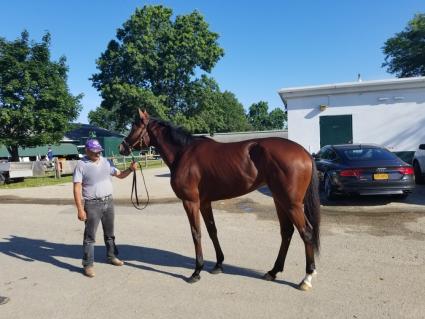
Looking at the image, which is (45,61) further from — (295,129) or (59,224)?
(59,224)

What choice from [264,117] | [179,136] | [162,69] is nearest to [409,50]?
[162,69]

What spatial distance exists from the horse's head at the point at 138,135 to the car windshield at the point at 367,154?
6112 millimetres

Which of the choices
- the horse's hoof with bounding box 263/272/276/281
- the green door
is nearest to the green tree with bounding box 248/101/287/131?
the green door

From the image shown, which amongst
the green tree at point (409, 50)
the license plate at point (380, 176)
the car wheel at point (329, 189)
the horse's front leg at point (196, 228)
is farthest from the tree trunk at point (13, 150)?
the green tree at point (409, 50)

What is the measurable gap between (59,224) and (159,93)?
41.9 meters

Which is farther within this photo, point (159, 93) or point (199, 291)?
point (159, 93)

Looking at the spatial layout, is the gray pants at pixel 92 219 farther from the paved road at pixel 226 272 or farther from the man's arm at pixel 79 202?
the paved road at pixel 226 272

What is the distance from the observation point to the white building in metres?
15.7

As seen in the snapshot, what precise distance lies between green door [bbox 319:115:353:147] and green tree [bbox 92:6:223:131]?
3051 centimetres

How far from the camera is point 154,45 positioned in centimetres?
4778

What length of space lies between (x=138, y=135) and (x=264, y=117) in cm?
12958

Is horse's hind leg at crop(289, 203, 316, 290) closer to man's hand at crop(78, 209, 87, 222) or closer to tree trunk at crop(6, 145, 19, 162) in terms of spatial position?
man's hand at crop(78, 209, 87, 222)

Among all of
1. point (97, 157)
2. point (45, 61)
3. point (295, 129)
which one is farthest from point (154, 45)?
point (97, 157)

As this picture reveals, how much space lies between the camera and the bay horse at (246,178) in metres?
4.71
